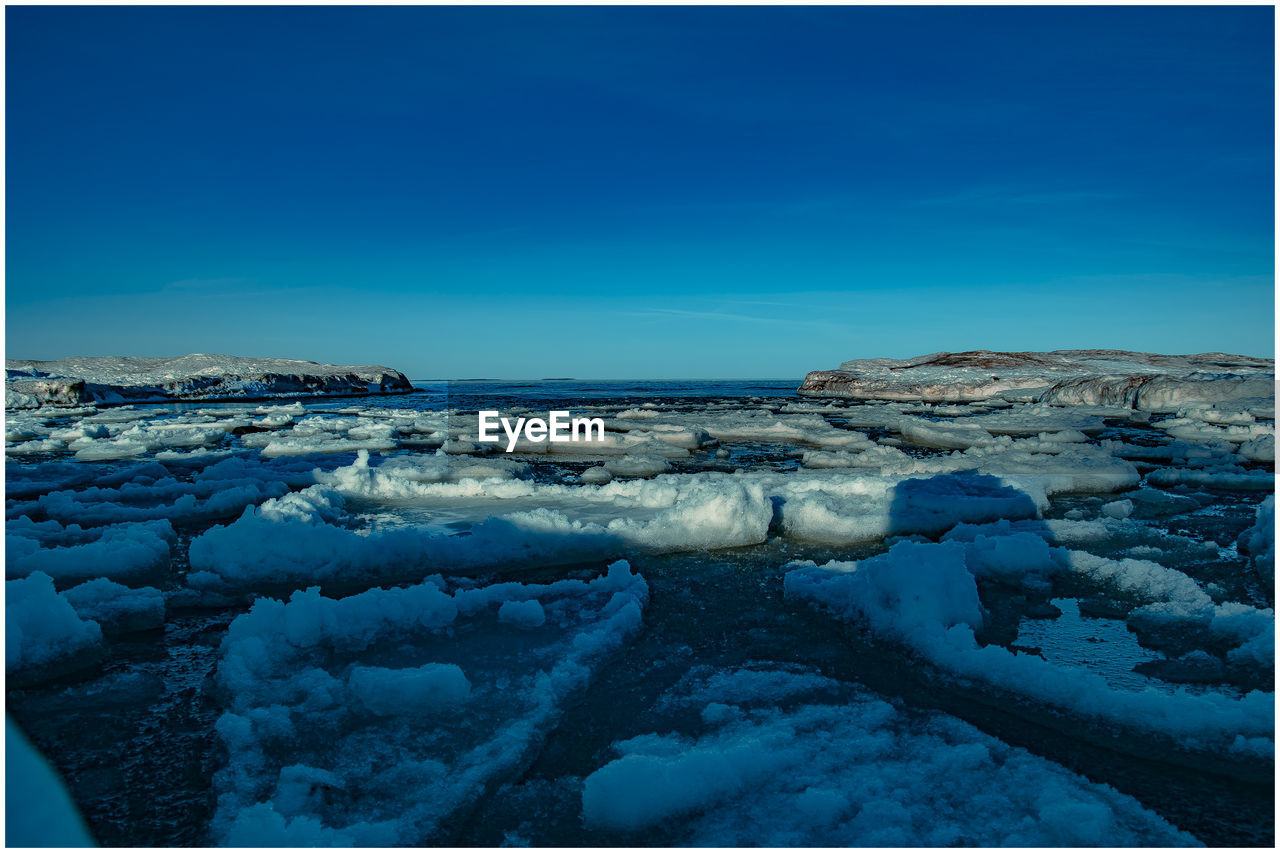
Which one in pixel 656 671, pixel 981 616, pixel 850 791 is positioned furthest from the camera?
pixel 981 616

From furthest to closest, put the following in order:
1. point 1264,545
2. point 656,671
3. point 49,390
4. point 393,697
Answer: point 49,390 < point 1264,545 < point 656,671 < point 393,697

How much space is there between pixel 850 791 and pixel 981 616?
1.40 metres

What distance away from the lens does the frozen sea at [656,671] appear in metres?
1.72

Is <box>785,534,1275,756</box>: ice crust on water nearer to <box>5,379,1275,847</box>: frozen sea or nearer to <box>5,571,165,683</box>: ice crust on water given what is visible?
<box>5,379,1275,847</box>: frozen sea

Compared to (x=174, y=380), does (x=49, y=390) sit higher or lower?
lower

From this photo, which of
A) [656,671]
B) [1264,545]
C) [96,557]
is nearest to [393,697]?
[656,671]

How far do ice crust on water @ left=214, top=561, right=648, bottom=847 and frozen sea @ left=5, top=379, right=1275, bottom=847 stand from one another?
0.03 ft

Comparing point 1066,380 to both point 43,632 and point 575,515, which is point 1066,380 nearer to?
point 575,515

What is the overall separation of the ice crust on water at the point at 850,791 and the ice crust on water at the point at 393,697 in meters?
0.42

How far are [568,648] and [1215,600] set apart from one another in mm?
2903

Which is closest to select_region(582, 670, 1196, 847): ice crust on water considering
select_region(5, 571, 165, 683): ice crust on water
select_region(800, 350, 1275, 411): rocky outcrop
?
select_region(5, 571, 165, 683): ice crust on water

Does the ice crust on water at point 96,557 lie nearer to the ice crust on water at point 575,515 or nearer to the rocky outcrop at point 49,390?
the ice crust on water at point 575,515

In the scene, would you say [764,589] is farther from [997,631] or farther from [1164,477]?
[1164,477]

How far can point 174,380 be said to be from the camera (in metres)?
27.1
